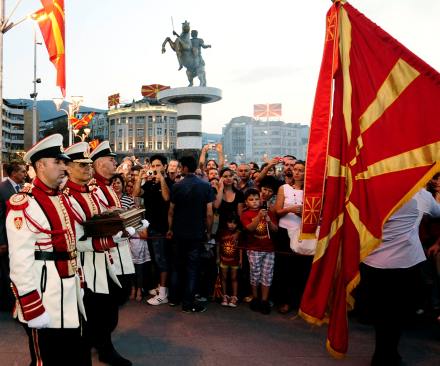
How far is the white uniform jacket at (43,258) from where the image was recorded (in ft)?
9.27

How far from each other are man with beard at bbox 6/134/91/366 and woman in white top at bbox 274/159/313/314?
11.3 feet

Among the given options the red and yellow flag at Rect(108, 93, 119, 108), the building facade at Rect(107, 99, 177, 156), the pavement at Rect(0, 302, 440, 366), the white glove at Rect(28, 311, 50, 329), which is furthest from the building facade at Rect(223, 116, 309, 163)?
the white glove at Rect(28, 311, 50, 329)

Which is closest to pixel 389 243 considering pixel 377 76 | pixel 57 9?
pixel 377 76

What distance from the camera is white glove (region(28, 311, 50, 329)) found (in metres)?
2.79

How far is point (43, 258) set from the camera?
304 centimetres

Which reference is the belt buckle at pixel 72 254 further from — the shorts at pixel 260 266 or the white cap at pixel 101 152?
the shorts at pixel 260 266

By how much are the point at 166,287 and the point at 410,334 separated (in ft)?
11.0

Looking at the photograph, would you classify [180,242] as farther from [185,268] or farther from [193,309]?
[193,309]

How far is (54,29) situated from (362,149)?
9542 mm

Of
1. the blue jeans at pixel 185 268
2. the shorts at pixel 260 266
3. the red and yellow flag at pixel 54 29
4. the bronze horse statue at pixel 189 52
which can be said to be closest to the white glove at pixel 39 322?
the blue jeans at pixel 185 268

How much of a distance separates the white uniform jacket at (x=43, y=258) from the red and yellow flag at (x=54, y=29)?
8642 mm

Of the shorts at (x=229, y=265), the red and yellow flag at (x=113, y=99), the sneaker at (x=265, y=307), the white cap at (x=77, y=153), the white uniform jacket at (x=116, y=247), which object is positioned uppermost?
the red and yellow flag at (x=113, y=99)

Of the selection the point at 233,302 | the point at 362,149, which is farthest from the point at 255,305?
the point at 362,149

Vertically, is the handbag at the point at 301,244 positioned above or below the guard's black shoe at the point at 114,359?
above
